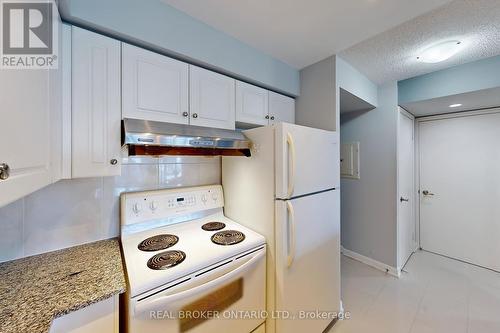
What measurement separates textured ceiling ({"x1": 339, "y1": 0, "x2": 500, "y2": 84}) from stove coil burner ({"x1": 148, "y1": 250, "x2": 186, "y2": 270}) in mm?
2072

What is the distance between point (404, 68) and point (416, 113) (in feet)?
3.57

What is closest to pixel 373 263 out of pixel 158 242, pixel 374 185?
pixel 374 185

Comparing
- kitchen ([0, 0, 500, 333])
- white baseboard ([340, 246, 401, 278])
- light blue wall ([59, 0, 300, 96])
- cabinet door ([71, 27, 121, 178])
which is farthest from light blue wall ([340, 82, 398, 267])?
cabinet door ([71, 27, 121, 178])

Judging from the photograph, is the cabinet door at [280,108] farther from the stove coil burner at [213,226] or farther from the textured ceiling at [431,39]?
the stove coil burner at [213,226]

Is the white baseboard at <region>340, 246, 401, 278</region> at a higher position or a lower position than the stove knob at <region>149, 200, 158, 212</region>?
lower

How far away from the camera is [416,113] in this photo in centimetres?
286

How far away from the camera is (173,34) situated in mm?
1272

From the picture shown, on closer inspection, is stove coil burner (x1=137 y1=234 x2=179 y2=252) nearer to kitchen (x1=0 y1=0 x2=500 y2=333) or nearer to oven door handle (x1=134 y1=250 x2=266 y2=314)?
kitchen (x1=0 y1=0 x2=500 y2=333)

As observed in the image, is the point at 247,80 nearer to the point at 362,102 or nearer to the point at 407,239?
the point at 362,102

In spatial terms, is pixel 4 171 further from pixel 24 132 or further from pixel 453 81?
pixel 453 81

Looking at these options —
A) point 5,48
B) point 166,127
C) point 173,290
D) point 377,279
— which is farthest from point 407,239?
point 5,48

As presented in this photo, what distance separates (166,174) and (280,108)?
1230 mm

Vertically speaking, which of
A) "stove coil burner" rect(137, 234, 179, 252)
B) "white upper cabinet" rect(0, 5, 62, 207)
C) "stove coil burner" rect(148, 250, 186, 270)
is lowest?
"stove coil burner" rect(148, 250, 186, 270)

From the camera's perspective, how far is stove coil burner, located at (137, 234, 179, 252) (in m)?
1.20
